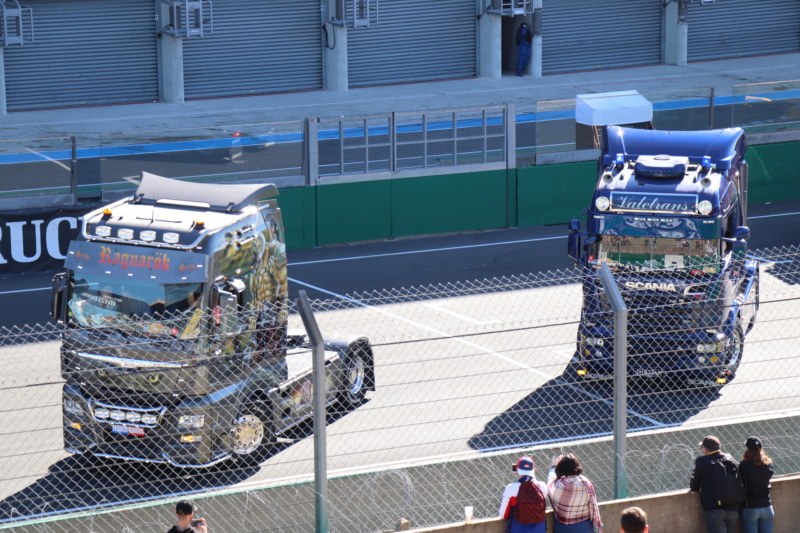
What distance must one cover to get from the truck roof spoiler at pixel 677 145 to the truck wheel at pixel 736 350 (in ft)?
6.78

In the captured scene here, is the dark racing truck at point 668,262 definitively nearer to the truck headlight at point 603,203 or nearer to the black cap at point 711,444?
the truck headlight at point 603,203

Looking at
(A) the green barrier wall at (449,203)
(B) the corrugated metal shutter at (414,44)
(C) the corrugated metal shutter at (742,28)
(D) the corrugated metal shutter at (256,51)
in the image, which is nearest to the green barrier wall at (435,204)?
(A) the green barrier wall at (449,203)

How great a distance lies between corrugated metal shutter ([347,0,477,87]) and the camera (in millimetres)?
40688

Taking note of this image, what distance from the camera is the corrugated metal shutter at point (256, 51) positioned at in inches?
1516

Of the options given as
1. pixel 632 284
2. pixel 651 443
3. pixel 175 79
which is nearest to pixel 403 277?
pixel 632 284

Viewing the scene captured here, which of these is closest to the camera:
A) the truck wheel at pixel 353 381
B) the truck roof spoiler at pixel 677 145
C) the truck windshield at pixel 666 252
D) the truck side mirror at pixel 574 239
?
the truck wheel at pixel 353 381

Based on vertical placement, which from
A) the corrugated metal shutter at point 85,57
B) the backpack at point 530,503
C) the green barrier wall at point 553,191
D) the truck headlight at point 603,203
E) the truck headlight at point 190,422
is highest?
the corrugated metal shutter at point 85,57

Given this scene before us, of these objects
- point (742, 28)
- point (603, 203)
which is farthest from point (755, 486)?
point (742, 28)

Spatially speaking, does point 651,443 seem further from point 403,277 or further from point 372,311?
point 403,277

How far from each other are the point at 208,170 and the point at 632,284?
31.5 ft

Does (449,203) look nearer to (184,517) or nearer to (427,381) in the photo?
(427,381)

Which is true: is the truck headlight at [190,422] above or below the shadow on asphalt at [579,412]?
above

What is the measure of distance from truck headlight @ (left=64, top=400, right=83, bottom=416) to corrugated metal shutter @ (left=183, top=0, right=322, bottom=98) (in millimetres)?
26535

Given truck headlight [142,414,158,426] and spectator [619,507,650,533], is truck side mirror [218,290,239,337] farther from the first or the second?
spectator [619,507,650,533]
